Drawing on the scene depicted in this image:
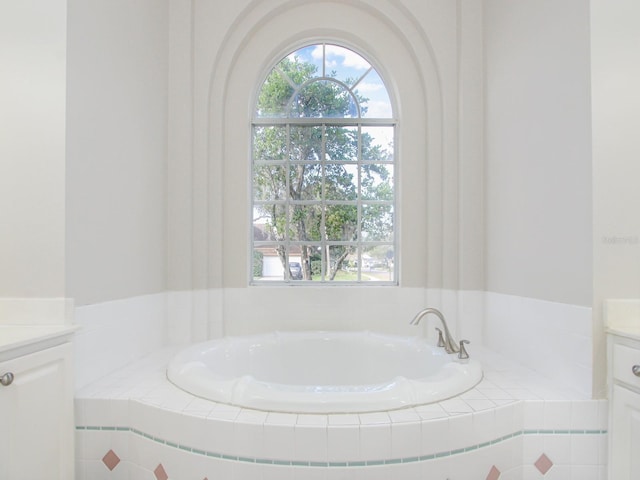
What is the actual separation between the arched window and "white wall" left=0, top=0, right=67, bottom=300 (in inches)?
49.5

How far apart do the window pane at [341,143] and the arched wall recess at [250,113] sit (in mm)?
328

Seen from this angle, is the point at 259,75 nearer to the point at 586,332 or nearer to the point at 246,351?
the point at 246,351

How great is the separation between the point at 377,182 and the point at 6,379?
215 cm

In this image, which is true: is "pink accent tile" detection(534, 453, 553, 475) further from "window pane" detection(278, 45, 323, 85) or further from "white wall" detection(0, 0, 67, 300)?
"window pane" detection(278, 45, 323, 85)

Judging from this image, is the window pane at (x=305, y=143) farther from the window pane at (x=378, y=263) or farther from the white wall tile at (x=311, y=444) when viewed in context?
the white wall tile at (x=311, y=444)

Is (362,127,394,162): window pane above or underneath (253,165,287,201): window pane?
above

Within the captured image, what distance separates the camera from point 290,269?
258cm

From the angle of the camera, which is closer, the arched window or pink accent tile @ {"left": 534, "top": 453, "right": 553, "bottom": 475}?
pink accent tile @ {"left": 534, "top": 453, "right": 553, "bottom": 475}

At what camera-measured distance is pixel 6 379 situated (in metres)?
1.15

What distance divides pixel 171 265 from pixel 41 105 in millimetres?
1114

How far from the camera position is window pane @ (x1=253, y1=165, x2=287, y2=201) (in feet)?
8.51

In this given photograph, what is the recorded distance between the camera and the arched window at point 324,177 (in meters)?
2.57

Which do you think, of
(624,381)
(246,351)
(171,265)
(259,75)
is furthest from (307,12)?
(624,381)

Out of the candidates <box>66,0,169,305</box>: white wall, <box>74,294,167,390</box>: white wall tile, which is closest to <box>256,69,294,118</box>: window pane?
<box>66,0,169,305</box>: white wall
